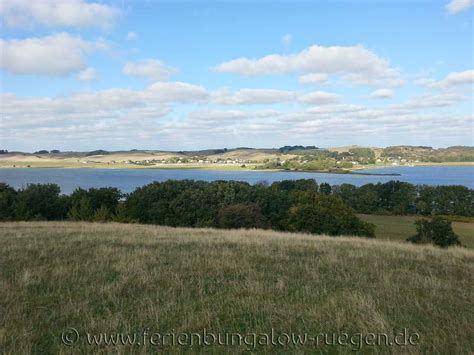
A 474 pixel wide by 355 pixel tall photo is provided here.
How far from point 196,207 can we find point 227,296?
53.4 meters

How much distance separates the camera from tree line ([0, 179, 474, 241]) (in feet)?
167

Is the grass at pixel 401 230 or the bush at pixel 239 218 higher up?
the bush at pixel 239 218

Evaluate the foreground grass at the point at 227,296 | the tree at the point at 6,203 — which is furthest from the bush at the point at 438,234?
the tree at the point at 6,203

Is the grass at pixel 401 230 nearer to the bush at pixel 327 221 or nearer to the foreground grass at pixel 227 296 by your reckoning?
the bush at pixel 327 221

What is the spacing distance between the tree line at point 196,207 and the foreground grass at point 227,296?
39.0 metres

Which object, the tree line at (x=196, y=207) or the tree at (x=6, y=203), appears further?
the tree at (x=6, y=203)

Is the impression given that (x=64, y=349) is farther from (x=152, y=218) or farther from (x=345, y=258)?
(x=152, y=218)

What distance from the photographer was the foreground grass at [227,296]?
16.1 feet

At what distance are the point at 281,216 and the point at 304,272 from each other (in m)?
54.8

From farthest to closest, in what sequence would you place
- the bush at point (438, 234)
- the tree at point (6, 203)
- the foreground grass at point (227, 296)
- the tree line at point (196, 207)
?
the tree at point (6, 203) → the tree line at point (196, 207) → the bush at point (438, 234) → the foreground grass at point (227, 296)

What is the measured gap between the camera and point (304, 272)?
8.35 metres

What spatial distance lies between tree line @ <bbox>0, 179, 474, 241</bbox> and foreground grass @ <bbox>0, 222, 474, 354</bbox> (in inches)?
1535

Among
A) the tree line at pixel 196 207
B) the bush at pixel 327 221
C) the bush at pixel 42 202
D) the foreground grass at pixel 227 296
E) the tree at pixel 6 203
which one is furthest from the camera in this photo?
the bush at pixel 42 202

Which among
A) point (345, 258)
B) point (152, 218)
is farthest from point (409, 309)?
point (152, 218)
